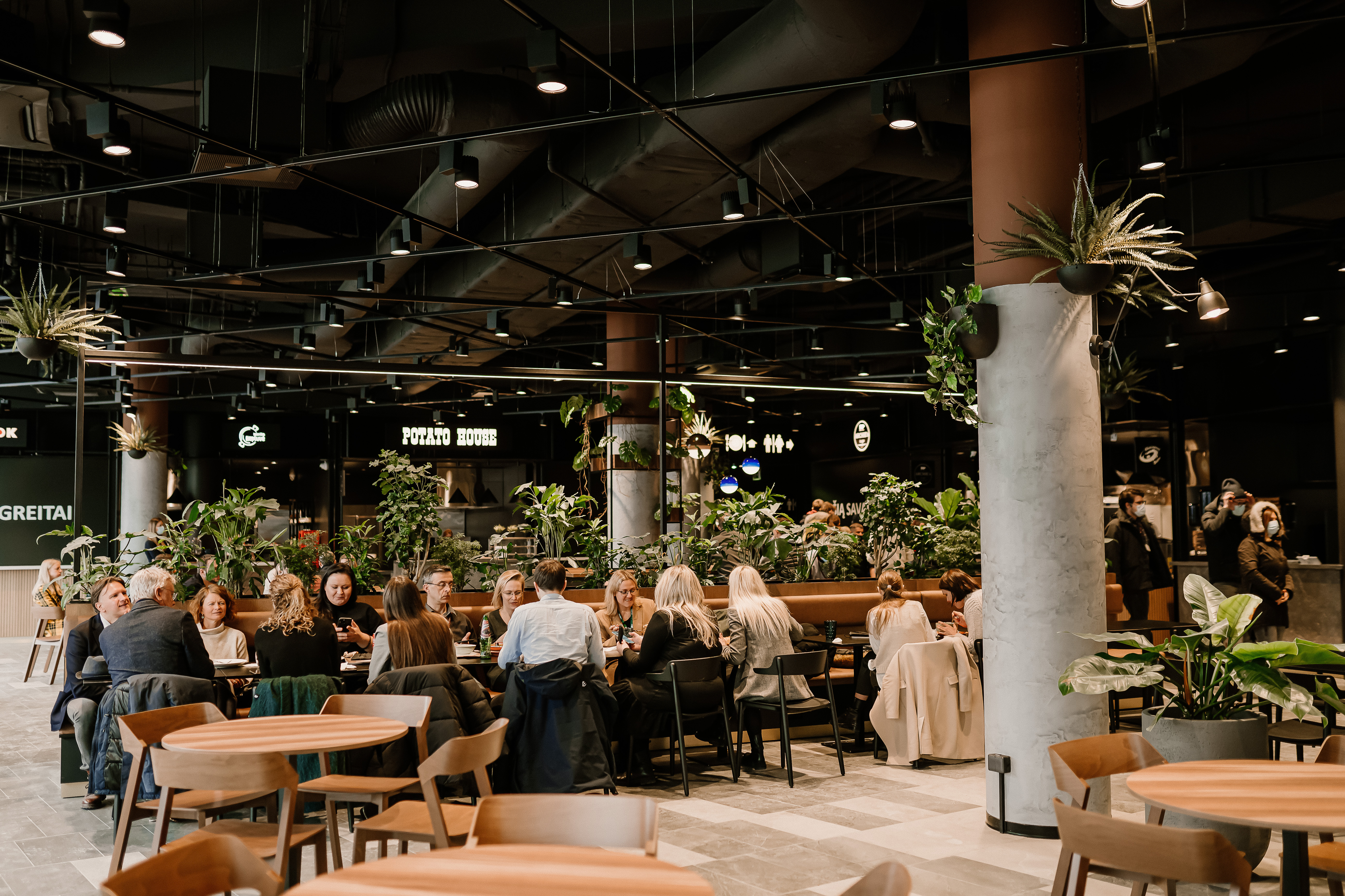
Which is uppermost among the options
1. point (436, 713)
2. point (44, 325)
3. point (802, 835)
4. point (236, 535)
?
point (44, 325)

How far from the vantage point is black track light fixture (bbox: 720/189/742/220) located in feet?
24.6

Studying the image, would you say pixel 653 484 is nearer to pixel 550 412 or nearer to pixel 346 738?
pixel 550 412

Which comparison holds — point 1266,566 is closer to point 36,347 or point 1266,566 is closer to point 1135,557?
point 1135,557

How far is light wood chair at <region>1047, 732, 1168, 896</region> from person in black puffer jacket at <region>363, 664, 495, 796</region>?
2682 mm

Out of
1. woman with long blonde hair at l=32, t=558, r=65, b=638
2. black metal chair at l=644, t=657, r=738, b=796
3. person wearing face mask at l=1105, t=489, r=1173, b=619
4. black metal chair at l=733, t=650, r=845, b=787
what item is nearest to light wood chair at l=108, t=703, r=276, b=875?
black metal chair at l=644, t=657, r=738, b=796

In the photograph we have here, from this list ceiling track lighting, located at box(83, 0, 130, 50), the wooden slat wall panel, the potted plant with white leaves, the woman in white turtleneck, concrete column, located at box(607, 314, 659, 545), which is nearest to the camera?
the potted plant with white leaves

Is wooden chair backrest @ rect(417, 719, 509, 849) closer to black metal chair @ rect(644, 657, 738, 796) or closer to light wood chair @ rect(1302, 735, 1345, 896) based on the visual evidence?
black metal chair @ rect(644, 657, 738, 796)

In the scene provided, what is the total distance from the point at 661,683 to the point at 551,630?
1.15m

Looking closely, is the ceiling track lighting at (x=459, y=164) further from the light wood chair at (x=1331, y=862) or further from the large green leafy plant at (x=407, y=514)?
the light wood chair at (x=1331, y=862)

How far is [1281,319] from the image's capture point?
486 inches

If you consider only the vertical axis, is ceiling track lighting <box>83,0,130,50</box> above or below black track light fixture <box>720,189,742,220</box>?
above

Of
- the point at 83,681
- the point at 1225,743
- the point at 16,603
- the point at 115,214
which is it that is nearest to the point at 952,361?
the point at 1225,743

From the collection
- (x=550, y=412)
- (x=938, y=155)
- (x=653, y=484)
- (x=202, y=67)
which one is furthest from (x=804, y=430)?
(x=202, y=67)

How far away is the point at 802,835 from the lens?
17.6 feet
